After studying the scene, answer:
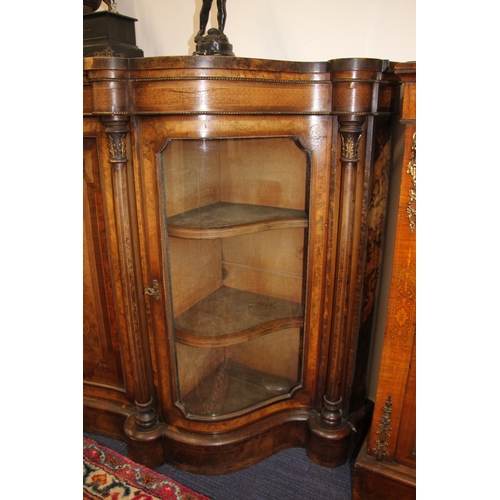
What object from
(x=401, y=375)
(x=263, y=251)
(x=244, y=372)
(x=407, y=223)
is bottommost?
(x=244, y=372)

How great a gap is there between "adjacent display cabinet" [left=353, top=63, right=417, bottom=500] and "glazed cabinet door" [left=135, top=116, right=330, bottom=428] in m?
0.22

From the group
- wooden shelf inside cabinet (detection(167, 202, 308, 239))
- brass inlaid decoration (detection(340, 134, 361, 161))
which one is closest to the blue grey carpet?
wooden shelf inside cabinet (detection(167, 202, 308, 239))

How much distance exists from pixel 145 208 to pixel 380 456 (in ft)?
2.58

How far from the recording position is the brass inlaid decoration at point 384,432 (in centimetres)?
93

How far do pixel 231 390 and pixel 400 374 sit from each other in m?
0.46

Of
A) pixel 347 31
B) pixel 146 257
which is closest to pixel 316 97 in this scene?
pixel 347 31

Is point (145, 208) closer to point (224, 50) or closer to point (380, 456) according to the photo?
point (224, 50)

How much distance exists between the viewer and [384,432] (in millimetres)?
953

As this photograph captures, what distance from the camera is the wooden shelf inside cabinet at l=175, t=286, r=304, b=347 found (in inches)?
42.1

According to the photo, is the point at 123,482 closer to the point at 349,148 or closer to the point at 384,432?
the point at 384,432

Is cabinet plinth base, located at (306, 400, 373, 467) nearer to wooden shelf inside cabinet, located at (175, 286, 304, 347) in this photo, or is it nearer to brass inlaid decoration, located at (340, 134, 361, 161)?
wooden shelf inside cabinet, located at (175, 286, 304, 347)

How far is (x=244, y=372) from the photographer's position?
1.14 meters

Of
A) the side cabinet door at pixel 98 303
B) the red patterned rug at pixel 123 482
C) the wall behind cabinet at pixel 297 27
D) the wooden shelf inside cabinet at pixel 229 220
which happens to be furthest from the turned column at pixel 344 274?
the side cabinet door at pixel 98 303

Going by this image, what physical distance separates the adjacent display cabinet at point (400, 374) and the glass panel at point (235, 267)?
25cm
